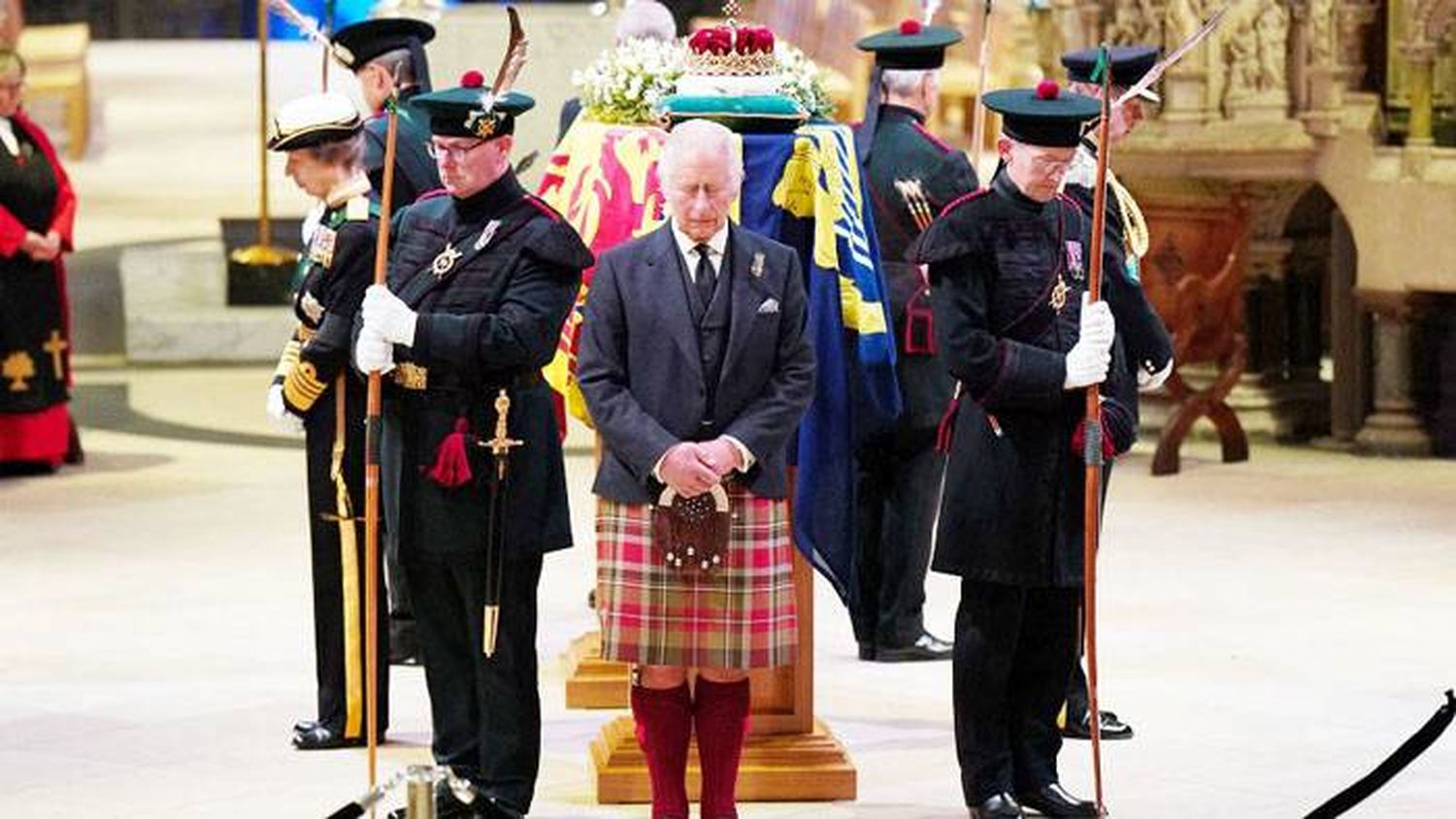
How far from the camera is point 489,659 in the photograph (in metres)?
7.84

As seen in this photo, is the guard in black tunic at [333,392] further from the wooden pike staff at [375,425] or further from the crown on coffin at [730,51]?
the crown on coffin at [730,51]

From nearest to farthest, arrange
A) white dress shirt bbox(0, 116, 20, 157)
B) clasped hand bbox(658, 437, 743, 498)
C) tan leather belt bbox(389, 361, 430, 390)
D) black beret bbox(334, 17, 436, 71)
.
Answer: clasped hand bbox(658, 437, 743, 498), tan leather belt bbox(389, 361, 430, 390), black beret bbox(334, 17, 436, 71), white dress shirt bbox(0, 116, 20, 157)

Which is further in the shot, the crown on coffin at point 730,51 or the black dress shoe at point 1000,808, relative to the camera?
the crown on coffin at point 730,51

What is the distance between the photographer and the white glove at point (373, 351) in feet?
25.1

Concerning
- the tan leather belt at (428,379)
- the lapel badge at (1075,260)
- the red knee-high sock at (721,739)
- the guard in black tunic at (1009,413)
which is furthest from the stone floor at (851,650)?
the lapel badge at (1075,260)

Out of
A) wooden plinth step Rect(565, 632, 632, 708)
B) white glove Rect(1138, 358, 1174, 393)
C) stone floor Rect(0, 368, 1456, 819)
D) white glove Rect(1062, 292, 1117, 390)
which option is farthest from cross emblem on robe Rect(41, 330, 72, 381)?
white glove Rect(1062, 292, 1117, 390)

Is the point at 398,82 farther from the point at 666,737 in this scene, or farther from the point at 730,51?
the point at 666,737

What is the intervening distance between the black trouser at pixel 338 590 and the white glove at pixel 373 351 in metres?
1.05

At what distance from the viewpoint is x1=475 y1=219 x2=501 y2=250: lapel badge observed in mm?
7770

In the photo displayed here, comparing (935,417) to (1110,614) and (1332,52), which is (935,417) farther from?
(1332,52)

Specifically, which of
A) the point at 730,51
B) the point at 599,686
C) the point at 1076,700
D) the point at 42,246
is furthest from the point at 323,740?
the point at 42,246

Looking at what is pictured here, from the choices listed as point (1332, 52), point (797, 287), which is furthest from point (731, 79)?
point (1332, 52)

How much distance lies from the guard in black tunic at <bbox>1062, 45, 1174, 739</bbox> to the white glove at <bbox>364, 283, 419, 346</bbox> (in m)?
1.73

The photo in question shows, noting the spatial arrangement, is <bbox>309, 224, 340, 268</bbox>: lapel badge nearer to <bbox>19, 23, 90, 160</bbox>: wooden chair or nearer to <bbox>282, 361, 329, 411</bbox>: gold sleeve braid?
<bbox>282, 361, 329, 411</bbox>: gold sleeve braid
